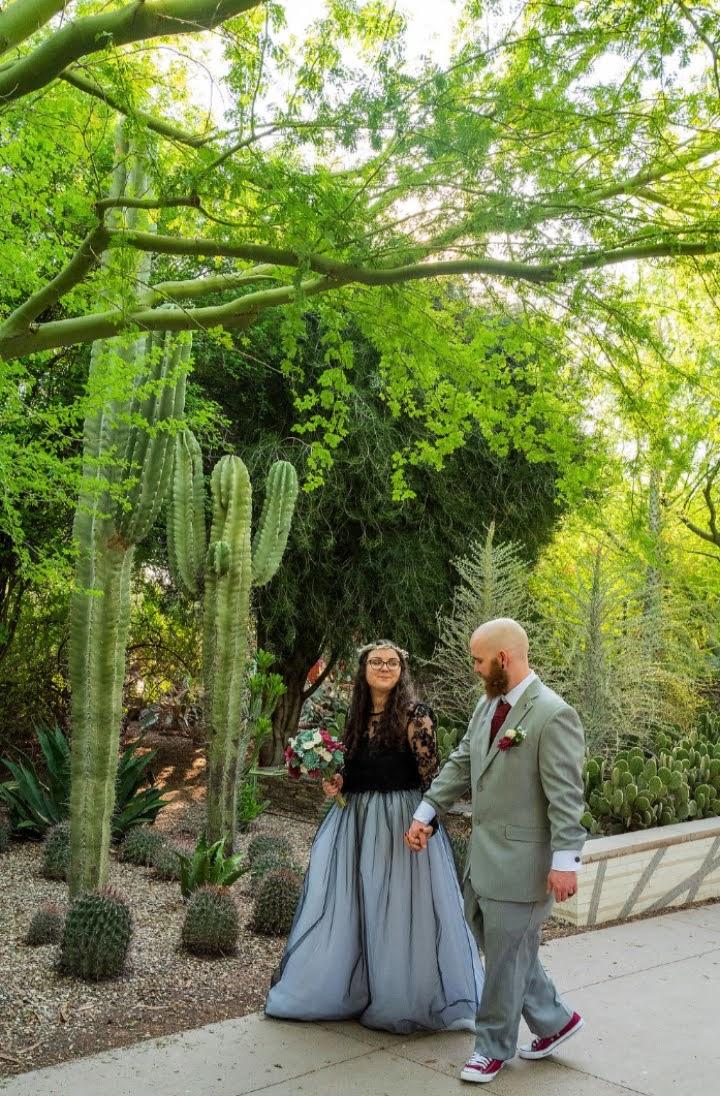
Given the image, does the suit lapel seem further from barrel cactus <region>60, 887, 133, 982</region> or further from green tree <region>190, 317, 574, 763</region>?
green tree <region>190, 317, 574, 763</region>

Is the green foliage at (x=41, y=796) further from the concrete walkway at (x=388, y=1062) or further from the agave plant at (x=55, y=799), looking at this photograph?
the concrete walkway at (x=388, y=1062)

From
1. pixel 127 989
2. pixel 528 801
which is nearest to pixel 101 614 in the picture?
pixel 127 989

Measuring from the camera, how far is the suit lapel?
169 inches

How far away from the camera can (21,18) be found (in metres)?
4.78

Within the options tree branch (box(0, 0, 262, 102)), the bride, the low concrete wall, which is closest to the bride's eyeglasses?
the bride

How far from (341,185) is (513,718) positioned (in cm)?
247

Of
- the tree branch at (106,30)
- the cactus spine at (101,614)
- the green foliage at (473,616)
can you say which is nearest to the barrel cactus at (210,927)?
the cactus spine at (101,614)

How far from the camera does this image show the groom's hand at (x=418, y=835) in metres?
4.54

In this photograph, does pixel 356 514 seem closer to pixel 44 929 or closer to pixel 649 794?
pixel 649 794

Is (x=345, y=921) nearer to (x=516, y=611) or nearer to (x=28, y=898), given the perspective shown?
(x=28, y=898)

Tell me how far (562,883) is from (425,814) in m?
0.78

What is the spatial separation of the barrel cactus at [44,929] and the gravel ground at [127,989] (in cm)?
6

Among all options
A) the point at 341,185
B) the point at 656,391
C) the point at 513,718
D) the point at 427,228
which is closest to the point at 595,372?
the point at 656,391

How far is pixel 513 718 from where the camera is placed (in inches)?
169
